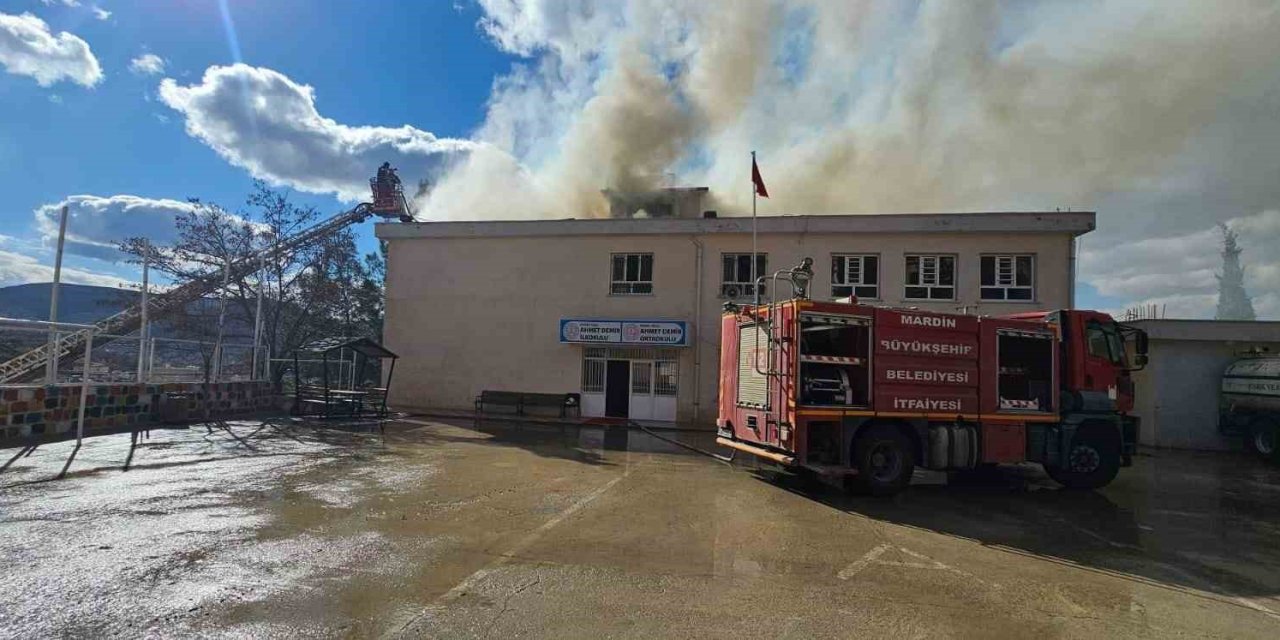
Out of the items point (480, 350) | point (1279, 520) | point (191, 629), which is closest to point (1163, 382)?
point (1279, 520)

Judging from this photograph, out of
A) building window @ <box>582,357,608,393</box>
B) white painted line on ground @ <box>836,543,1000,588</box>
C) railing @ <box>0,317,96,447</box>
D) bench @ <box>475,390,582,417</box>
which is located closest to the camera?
white painted line on ground @ <box>836,543,1000,588</box>

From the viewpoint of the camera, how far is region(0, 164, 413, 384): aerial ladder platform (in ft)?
42.3

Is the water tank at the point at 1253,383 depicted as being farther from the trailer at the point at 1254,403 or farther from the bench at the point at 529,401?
the bench at the point at 529,401

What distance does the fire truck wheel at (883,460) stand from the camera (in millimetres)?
8891

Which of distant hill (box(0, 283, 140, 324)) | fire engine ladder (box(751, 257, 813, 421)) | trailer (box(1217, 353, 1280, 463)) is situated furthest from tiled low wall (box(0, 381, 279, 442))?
trailer (box(1217, 353, 1280, 463))

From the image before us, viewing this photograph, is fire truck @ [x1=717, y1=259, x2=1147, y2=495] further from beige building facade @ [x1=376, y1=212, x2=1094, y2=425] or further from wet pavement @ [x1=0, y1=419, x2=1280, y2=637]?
beige building facade @ [x1=376, y1=212, x2=1094, y2=425]

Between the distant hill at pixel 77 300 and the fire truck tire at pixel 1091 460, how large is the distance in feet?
72.7

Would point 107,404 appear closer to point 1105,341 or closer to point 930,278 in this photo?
point 1105,341

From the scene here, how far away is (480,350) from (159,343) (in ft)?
29.7

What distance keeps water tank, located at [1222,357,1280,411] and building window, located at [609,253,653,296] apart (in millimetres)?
16763

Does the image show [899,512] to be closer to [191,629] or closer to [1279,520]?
[1279,520]

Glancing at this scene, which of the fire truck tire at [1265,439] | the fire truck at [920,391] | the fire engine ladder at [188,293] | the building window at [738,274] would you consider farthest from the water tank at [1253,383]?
the fire engine ladder at [188,293]

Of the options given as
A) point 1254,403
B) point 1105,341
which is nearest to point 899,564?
point 1105,341

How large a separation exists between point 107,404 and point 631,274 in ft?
46.2
